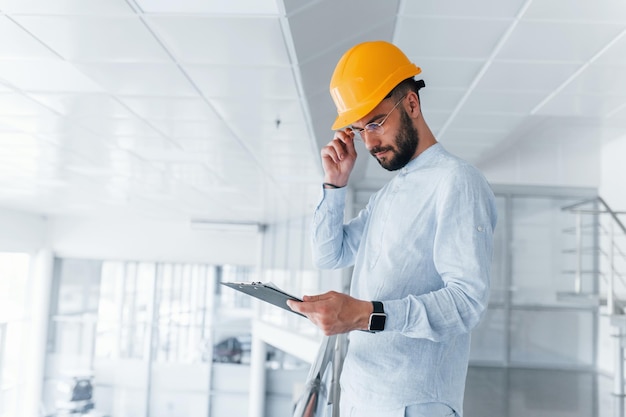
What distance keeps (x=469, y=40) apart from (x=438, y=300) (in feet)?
7.60

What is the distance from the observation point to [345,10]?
259 centimetres

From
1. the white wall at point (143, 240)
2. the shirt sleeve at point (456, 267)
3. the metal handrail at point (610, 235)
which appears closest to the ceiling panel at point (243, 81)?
the shirt sleeve at point (456, 267)

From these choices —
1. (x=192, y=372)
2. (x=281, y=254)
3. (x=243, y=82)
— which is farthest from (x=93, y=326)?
(x=243, y=82)

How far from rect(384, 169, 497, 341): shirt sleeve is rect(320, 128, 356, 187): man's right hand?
1.03 ft

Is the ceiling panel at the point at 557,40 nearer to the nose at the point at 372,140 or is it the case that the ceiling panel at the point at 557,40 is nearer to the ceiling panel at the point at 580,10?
the ceiling panel at the point at 580,10

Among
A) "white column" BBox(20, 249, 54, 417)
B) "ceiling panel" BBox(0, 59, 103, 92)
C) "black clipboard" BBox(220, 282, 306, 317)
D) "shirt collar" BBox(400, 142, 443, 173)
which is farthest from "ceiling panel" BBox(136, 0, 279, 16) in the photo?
"white column" BBox(20, 249, 54, 417)

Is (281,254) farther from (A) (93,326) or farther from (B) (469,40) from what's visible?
(B) (469,40)

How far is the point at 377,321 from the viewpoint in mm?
1071

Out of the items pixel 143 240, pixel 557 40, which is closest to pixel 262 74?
pixel 557 40

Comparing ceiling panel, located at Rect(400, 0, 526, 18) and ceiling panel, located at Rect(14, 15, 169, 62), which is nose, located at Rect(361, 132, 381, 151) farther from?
ceiling panel, located at Rect(14, 15, 169, 62)

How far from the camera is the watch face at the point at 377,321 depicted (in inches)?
42.2

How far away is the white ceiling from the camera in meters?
2.71

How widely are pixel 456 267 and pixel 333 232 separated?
1.41 feet

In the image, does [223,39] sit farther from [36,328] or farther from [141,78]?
[36,328]
